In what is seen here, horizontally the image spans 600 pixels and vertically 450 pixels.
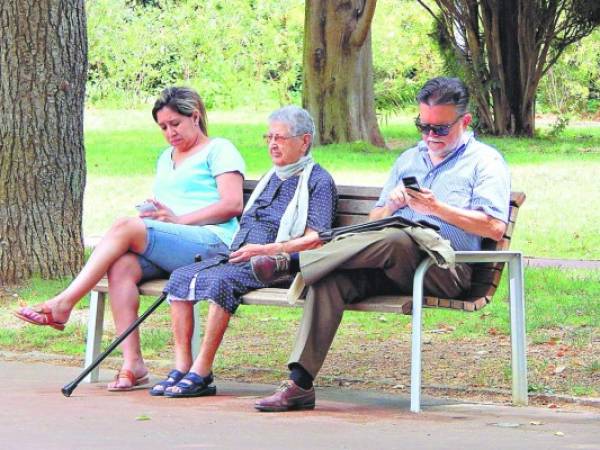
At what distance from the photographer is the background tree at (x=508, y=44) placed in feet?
81.7

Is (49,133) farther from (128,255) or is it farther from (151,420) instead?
(151,420)

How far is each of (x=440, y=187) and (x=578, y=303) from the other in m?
2.66

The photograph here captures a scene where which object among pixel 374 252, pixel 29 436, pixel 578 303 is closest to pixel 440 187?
pixel 374 252

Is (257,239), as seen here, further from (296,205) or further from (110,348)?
(110,348)

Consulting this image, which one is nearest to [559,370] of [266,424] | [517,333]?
[517,333]

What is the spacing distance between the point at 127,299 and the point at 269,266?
2.72ft

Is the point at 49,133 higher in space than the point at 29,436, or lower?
higher

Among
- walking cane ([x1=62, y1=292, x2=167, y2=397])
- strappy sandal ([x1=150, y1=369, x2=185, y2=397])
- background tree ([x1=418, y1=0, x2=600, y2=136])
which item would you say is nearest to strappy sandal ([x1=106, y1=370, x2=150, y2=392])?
walking cane ([x1=62, y1=292, x2=167, y2=397])

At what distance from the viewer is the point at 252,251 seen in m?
6.56

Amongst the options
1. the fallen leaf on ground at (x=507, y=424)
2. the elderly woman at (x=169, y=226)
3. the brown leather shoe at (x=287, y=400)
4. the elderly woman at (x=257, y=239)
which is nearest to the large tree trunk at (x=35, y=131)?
the elderly woman at (x=169, y=226)

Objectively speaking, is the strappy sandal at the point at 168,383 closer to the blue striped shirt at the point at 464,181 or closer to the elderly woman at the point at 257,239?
the elderly woman at the point at 257,239

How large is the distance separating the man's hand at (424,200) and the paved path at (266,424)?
0.85 metres

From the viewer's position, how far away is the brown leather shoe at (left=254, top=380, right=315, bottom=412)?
19.7 feet

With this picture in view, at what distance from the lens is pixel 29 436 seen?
217 inches
